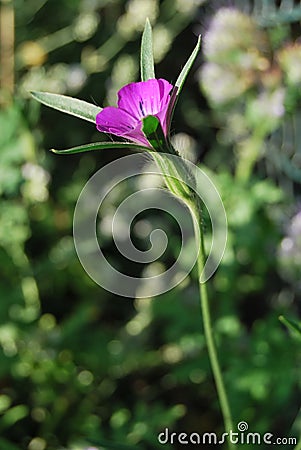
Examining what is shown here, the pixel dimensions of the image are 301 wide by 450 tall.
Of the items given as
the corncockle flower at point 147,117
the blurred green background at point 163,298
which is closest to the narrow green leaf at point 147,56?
the corncockle flower at point 147,117

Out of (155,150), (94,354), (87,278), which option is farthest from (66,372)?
(155,150)

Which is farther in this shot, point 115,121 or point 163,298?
point 163,298

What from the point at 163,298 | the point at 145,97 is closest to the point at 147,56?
the point at 145,97

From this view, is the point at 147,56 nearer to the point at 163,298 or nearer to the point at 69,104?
the point at 69,104

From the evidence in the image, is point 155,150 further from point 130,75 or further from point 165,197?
point 130,75

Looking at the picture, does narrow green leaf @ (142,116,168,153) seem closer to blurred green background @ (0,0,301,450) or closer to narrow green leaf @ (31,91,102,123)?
narrow green leaf @ (31,91,102,123)

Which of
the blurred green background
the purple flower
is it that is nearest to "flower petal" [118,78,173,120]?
the purple flower
